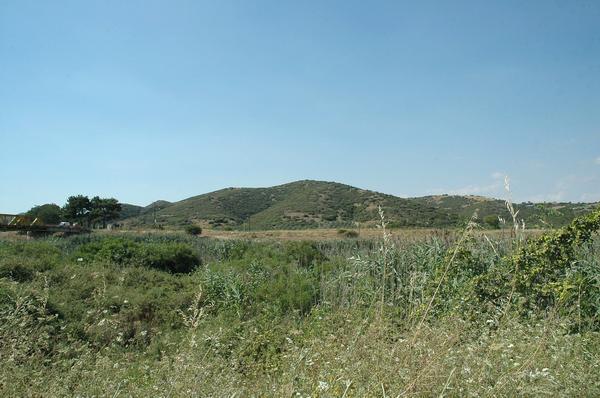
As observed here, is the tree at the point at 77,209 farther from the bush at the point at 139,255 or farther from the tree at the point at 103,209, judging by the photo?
the bush at the point at 139,255

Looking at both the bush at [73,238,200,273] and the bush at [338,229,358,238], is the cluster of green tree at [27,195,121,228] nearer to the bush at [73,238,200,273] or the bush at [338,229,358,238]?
the bush at [338,229,358,238]

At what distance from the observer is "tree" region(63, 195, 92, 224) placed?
6397cm

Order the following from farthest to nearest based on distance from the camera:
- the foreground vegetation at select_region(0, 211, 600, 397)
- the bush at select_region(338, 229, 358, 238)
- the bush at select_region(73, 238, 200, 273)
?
the bush at select_region(338, 229, 358, 238)
the bush at select_region(73, 238, 200, 273)
the foreground vegetation at select_region(0, 211, 600, 397)

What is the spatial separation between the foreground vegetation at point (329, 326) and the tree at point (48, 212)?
180 feet

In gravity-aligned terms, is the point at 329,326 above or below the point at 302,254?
below

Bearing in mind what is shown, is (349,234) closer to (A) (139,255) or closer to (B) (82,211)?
(A) (139,255)

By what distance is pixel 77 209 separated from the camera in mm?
64250

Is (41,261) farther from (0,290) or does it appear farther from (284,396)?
(284,396)

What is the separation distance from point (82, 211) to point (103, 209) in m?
2.73

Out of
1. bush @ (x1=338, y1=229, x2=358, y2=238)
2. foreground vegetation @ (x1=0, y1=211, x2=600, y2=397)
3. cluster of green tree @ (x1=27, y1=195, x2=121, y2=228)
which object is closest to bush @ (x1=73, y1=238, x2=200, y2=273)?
foreground vegetation @ (x1=0, y1=211, x2=600, y2=397)

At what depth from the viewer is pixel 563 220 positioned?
23.4 feet

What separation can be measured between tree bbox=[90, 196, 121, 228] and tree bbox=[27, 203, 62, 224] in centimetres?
467

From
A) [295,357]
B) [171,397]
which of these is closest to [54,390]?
[171,397]

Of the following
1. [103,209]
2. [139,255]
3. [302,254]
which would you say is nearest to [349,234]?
[302,254]
